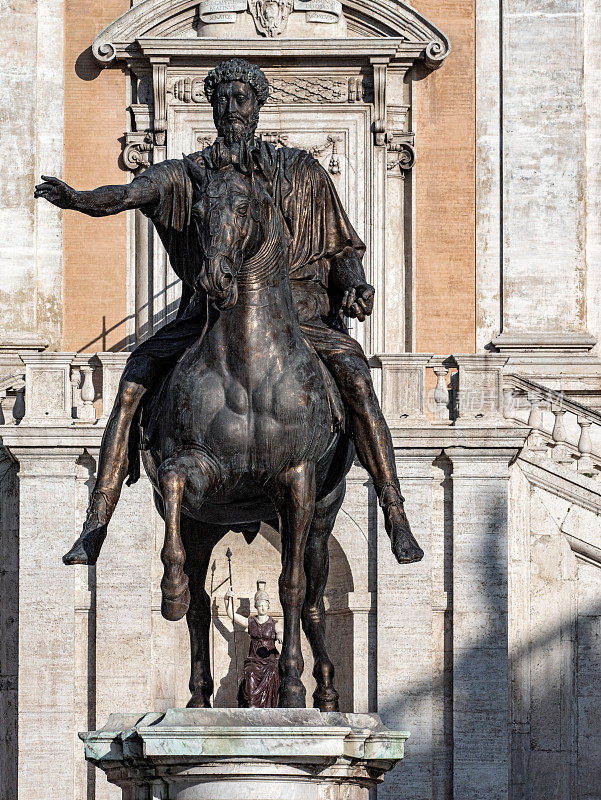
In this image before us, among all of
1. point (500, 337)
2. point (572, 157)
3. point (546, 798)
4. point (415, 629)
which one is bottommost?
point (546, 798)

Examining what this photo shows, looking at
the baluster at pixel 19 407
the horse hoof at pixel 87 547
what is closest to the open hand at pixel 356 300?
the horse hoof at pixel 87 547

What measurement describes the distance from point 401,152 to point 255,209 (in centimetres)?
1415

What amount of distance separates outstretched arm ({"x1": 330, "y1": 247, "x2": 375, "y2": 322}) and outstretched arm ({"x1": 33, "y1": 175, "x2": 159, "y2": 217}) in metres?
1.07

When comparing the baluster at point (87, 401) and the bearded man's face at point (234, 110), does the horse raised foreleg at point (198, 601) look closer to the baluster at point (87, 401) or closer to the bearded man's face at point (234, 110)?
the bearded man's face at point (234, 110)

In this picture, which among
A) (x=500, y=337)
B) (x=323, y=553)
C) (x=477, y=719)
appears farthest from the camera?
(x=500, y=337)

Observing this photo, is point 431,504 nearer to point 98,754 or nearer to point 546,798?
point 546,798

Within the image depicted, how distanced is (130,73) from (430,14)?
3.58 m

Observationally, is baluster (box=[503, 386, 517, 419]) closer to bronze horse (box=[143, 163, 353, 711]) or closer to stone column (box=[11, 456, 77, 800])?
stone column (box=[11, 456, 77, 800])

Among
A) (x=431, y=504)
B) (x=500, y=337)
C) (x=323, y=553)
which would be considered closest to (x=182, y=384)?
(x=323, y=553)

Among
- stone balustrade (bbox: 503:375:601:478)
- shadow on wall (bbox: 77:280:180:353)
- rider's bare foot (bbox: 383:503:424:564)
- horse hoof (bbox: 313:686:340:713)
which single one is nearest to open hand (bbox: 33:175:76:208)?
rider's bare foot (bbox: 383:503:424:564)

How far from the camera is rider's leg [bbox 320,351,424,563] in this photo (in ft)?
34.2

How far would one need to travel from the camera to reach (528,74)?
2391 cm

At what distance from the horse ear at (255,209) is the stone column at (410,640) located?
9300 mm

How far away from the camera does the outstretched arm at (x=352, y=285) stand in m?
10.6
